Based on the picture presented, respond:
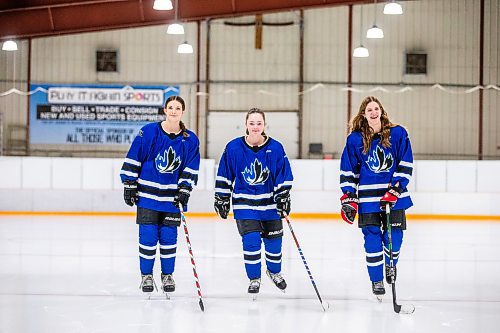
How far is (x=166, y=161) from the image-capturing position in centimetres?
496

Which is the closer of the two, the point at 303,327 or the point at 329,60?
the point at 303,327

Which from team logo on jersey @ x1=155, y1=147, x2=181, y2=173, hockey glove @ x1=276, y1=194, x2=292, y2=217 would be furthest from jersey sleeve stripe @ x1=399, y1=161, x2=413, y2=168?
team logo on jersey @ x1=155, y1=147, x2=181, y2=173

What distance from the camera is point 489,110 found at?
691 inches

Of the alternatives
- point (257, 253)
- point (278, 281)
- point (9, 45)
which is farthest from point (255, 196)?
point (9, 45)

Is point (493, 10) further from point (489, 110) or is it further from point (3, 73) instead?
point (3, 73)

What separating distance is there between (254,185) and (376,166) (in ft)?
2.60

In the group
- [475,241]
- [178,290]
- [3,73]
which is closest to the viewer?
[178,290]

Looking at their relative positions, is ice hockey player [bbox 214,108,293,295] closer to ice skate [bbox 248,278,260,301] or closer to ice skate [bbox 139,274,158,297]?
ice skate [bbox 248,278,260,301]

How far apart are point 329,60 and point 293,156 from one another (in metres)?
2.44

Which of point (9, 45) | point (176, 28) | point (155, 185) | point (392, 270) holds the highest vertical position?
point (176, 28)

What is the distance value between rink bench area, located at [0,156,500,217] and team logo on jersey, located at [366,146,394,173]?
7.19 m

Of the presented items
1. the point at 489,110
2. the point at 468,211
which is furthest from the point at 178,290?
the point at 489,110

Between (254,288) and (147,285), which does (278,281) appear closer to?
(254,288)

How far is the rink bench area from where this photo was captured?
39.6 feet
